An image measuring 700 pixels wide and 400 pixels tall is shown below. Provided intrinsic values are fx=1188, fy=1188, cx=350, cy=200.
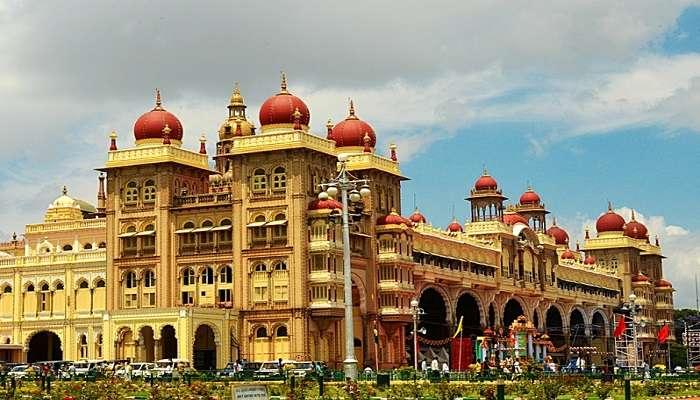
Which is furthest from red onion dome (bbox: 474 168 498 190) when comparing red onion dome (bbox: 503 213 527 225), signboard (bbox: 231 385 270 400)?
signboard (bbox: 231 385 270 400)

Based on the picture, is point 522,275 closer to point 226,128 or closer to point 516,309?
point 516,309

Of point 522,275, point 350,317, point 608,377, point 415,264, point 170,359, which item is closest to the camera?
point 350,317

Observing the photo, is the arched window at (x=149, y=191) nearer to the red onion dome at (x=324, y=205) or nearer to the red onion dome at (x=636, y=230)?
the red onion dome at (x=324, y=205)

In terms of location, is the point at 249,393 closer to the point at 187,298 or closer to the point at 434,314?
the point at 187,298

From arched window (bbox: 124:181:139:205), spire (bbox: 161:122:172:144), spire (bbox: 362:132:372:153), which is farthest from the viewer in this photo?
spire (bbox: 362:132:372:153)

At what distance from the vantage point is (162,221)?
93.0m

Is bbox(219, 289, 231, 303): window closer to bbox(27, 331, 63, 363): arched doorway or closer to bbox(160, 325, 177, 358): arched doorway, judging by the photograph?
bbox(160, 325, 177, 358): arched doorway

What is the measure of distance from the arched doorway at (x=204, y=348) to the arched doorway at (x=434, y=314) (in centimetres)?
2429

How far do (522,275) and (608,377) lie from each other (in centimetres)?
6070

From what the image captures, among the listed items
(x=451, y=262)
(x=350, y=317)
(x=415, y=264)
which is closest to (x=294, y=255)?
(x=415, y=264)

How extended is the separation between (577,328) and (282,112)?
65751mm

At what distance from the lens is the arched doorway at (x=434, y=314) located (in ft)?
359

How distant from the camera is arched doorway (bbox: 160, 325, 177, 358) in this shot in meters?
89.3

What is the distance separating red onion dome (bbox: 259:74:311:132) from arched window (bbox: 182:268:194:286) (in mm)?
12457
